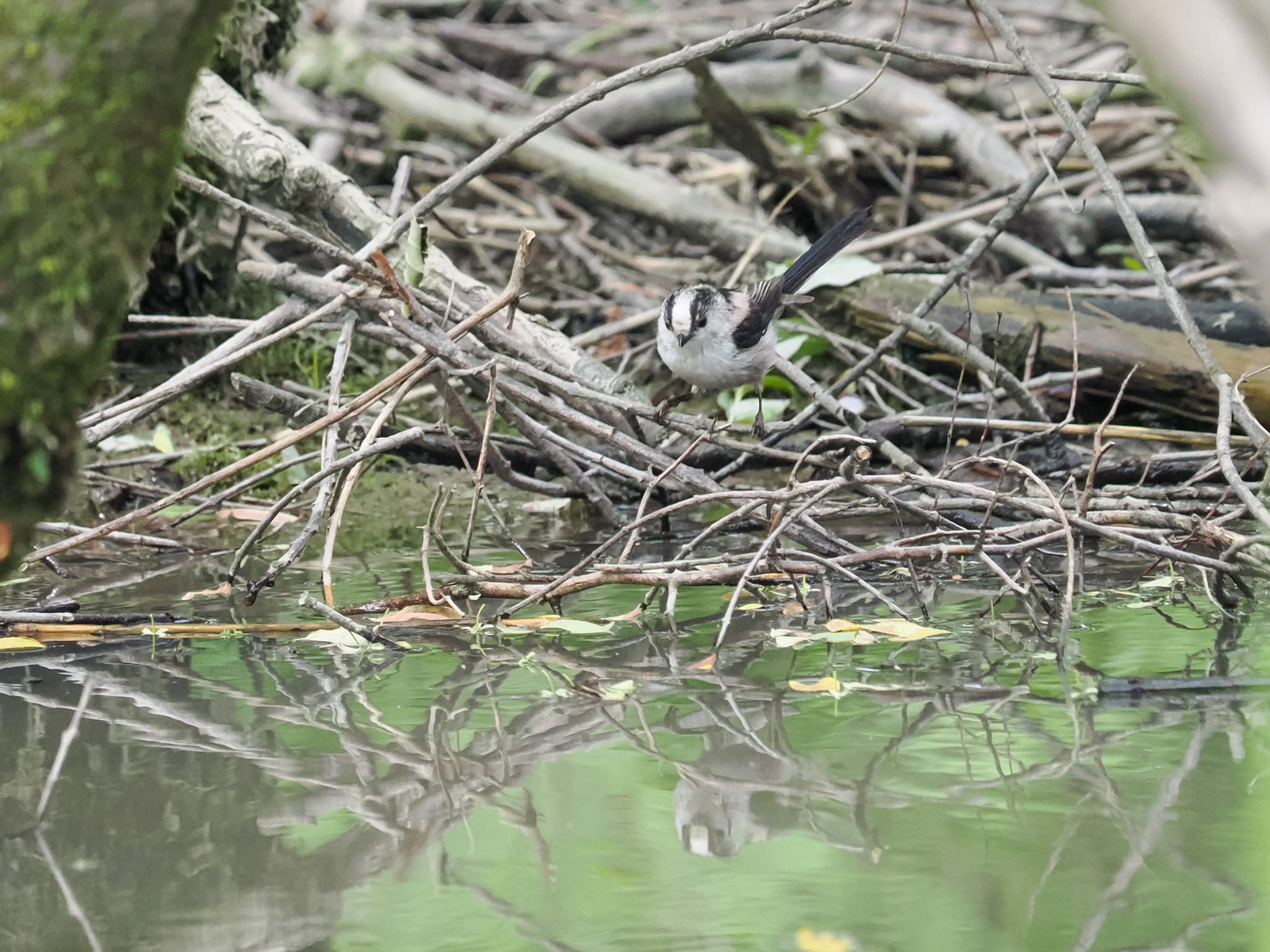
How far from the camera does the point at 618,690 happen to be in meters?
2.91

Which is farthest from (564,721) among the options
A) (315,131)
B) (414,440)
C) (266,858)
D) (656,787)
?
(315,131)

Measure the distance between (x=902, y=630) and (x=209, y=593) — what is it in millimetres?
2098

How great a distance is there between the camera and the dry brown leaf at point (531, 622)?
135 inches

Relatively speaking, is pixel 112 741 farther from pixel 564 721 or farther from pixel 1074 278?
pixel 1074 278

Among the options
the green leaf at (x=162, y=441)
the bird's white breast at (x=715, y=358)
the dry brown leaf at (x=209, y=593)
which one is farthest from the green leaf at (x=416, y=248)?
the green leaf at (x=162, y=441)

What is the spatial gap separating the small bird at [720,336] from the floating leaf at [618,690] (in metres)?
1.85

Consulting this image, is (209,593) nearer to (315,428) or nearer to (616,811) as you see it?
(315,428)

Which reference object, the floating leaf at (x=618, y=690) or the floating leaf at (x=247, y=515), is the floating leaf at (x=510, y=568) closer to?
the floating leaf at (x=618, y=690)

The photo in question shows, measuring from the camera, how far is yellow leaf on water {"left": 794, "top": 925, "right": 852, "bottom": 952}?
5.78ft

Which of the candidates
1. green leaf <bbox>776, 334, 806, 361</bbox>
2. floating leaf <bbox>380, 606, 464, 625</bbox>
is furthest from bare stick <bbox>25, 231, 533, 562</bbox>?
green leaf <bbox>776, 334, 806, 361</bbox>

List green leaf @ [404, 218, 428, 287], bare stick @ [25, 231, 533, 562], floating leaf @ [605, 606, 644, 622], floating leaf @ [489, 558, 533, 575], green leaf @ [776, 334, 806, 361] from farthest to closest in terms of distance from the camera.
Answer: green leaf @ [776, 334, 806, 361] < green leaf @ [404, 218, 428, 287] < floating leaf @ [489, 558, 533, 575] < floating leaf @ [605, 606, 644, 622] < bare stick @ [25, 231, 533, 562]

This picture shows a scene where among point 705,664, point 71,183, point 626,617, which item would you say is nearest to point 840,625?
point 705,664

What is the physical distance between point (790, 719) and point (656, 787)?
1.43ft

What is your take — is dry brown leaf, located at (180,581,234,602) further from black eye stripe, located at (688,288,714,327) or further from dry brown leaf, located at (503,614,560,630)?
black eye stripe, located at (688,288,714,327)
